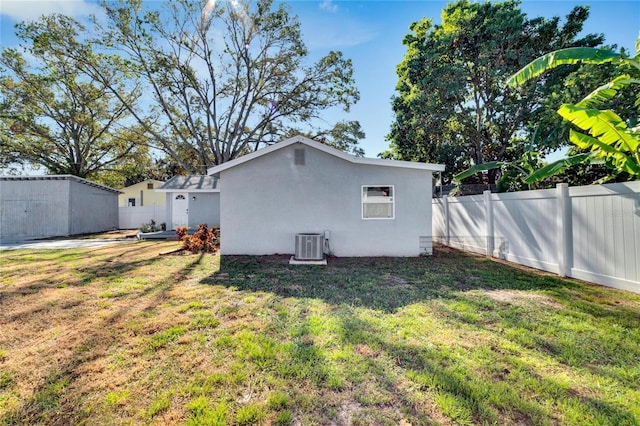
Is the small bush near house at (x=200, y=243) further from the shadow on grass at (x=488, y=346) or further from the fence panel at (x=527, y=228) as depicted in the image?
the fence panel at (x=527, y=228)

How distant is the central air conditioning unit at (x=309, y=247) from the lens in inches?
295

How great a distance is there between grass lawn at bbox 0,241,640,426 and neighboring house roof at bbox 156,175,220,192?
9420 mm

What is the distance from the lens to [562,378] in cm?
246

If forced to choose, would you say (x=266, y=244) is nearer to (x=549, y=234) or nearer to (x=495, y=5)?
(x=549, y=234)

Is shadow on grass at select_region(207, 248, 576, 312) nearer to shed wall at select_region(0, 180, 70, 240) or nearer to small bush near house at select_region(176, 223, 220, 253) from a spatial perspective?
small bush near house at select_region(176, 223, 220, 253)

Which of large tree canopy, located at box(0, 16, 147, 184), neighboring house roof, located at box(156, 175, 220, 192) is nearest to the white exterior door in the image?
neighboring house roof, located at box(156, 175, 220, 192)

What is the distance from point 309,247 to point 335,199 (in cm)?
175

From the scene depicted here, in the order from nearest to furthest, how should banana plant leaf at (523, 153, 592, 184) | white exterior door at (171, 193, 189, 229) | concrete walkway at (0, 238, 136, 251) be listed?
banana plant leaf at (523, 153, 592, 184) → concrete walkway at (0, 238, 136, 251) → white exterior door at (171, 193, 189, 229)

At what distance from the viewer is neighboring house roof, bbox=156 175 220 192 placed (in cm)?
1455

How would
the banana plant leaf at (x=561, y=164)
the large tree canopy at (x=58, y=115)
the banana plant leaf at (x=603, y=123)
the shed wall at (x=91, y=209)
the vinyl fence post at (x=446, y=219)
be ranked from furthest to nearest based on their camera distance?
1. the large tree canopy at (x=58, y=115)
2. the shed wall at (x=91, y=209)
3. the vinyl fence post at (x=446, y=219)
4. the banana plant leaf at (x=561, y=164)
5. the banana plant leaf at (x=603, y=123)

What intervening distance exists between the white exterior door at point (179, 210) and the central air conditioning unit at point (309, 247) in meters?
10.2

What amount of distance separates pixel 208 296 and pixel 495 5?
17.1m

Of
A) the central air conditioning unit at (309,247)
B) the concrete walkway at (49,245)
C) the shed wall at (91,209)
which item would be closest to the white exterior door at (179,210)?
the concrete walkway at (49,245)

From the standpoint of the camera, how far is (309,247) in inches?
295
